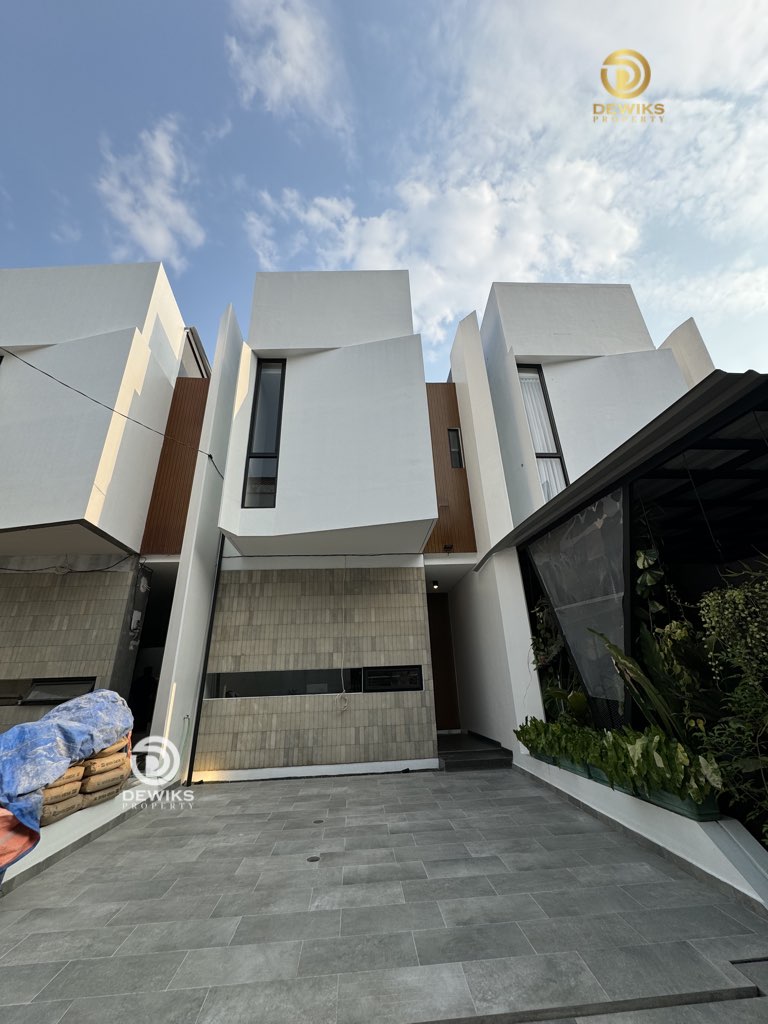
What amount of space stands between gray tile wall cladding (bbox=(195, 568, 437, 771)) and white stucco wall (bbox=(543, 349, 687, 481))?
386cm

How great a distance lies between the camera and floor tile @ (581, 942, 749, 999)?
5.45 ft

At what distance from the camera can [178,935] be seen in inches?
Answer: 85.0

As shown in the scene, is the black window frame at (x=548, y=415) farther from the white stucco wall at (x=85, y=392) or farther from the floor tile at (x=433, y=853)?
the white stucco wall at (x=85, y=392)

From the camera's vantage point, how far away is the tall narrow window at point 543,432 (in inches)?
282

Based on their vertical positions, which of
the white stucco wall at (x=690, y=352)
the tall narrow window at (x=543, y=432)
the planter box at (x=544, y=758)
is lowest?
the planter box at (x=544, y=758)

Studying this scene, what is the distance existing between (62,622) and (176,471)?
300cm

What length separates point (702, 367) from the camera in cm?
764

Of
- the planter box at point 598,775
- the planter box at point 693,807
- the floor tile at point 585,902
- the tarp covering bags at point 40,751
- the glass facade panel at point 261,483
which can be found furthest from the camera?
the glass facade panel at point 261,483

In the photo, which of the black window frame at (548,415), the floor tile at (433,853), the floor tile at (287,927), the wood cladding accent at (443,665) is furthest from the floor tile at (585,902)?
the black window frame at (548,415)

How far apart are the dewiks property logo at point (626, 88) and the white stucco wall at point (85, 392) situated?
7684 millimetres

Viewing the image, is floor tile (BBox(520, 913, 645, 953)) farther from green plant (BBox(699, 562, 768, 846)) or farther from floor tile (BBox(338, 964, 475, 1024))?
green plant (BBox(699, 562, 768, 846))

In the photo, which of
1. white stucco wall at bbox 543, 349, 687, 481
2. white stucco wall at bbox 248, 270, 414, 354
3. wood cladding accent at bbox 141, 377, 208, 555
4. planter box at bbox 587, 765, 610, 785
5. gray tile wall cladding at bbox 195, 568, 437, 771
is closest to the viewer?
planter box at bbox 587, 765, 610, 785

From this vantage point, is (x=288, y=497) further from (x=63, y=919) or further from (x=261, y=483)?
(x=63, y=919)

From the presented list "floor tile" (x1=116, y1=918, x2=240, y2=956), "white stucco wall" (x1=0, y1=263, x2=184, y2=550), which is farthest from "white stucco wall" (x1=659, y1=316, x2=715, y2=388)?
"white stucco wall" (x1=0, y1=263, x2=184, y2=550)
